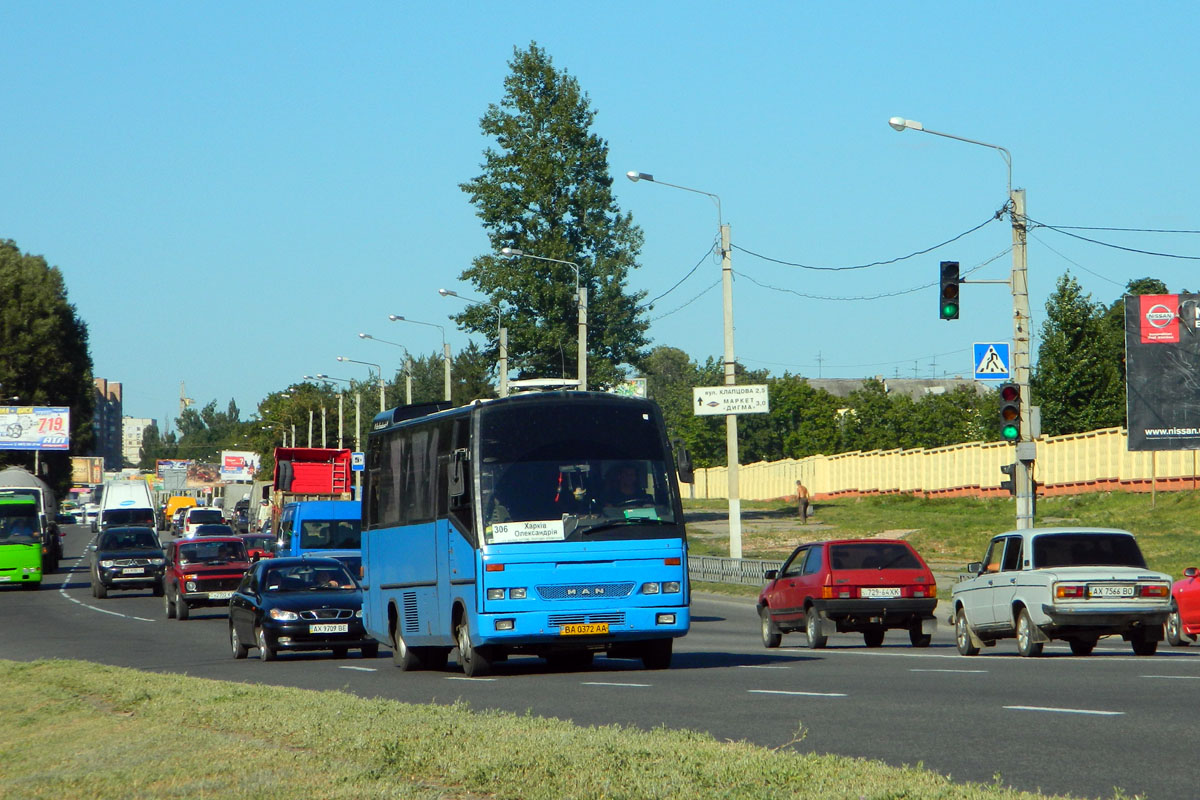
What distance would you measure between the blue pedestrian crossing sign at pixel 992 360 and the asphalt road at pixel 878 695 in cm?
518

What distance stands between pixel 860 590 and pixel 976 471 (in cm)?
5567

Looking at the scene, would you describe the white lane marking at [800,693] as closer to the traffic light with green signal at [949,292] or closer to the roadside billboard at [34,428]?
the traffic light with green signal at [949,292]

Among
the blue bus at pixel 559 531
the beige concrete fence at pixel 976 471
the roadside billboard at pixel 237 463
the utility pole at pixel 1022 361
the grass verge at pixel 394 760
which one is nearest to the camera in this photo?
the grass verge at pixel 394 760

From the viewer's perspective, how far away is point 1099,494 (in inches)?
2431

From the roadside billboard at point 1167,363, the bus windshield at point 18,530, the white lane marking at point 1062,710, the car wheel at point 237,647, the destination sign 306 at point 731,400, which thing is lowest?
the car wheel at point 237,647

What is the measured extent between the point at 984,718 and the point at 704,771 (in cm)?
394

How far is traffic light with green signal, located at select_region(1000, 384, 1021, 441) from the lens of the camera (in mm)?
28312

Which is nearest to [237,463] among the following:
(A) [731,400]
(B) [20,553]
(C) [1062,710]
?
(B) [20,553]

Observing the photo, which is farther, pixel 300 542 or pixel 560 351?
pixel 560 351

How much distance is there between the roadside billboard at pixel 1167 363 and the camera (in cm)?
4997

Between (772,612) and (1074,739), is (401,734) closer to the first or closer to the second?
(1074,739)

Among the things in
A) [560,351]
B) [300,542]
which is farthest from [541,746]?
[560,351]

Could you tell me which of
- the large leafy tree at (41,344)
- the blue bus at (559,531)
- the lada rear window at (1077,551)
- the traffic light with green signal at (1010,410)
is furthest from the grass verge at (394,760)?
the large leafy tree at (41,344)

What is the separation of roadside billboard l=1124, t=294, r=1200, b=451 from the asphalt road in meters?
25.5
